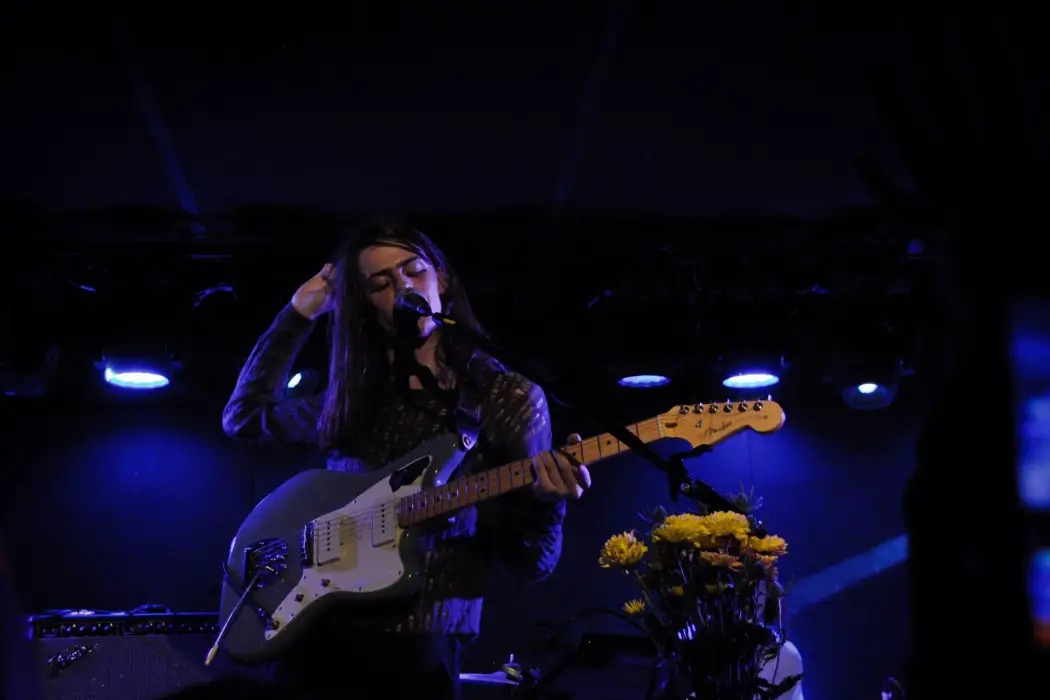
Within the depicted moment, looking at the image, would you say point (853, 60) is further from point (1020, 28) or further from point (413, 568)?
point (413, 568)

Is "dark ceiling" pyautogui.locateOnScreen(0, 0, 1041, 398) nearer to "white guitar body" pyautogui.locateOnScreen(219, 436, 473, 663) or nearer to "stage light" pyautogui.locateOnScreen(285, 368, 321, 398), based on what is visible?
"stage light" pyautogui.locateOnScreen(285, 368, 321, 398)

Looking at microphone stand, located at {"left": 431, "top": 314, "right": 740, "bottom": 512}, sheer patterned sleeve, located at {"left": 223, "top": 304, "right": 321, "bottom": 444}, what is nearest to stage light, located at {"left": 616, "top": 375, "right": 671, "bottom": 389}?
sheer patterned sleeve, located at {"left": 223, "top": 304, "right": 321, "bottom": 444}

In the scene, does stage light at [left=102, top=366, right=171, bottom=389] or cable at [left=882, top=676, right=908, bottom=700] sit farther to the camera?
stage light at [left=102, top=366, right=171, bottom=389]

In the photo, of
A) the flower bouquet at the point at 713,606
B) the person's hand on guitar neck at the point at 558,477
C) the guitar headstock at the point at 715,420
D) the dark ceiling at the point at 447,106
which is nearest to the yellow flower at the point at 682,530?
the flower bouquet at the point at 713,606

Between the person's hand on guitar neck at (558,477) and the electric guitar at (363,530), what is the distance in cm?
3

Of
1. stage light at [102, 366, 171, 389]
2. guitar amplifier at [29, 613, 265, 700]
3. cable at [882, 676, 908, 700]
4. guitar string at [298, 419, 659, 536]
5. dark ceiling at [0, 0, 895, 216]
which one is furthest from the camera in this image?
stage light at [102, 366, 171, 389]

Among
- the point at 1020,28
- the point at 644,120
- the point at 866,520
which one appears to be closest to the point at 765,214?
the point at 644,120

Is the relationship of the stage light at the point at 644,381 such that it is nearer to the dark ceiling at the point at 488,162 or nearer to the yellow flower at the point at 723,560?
the dark ceiling at the point at 488,162

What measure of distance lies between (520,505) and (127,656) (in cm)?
153

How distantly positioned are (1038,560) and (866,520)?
21.6ft

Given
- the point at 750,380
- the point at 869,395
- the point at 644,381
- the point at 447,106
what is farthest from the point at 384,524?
the point at 869,395

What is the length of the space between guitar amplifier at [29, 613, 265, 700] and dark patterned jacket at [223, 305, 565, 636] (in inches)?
32.8

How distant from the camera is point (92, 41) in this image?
10.5 feet

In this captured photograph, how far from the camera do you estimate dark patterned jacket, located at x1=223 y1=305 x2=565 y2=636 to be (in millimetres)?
2033
